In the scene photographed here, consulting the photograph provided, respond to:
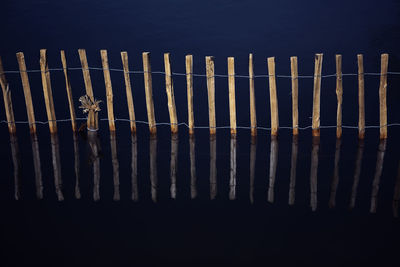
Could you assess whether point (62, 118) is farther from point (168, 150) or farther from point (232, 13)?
point (232, 13)

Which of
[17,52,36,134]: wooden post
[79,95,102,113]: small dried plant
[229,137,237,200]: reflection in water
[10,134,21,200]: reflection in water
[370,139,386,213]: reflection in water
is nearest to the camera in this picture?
[370,139,386,213]: reflection in water

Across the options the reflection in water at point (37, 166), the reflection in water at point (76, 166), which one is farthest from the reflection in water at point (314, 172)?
the reflection in water at point (37, 166)

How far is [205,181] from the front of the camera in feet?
41.8

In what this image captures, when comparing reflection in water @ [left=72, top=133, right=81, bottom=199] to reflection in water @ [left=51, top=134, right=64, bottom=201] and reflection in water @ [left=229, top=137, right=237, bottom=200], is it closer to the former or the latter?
reflection in water @ [left=51, top=134, right=64, bottom=201]

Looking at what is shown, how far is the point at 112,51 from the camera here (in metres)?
20.6

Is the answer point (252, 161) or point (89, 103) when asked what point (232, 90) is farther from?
point (89, 103)

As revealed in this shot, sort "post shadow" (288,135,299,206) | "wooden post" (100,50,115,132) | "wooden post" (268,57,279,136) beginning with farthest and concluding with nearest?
"wooden post" (100,50,115,132) < "wooden post" (268,57,279,136) < "post shadow" (288,135,299,206)

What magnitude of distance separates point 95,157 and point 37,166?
4.53 ft

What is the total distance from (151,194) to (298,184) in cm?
329

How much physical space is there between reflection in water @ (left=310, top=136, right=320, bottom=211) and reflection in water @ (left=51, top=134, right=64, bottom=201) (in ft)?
17.8

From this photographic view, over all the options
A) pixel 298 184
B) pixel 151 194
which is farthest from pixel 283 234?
pixel 151 194

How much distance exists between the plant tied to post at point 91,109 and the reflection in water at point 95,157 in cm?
20

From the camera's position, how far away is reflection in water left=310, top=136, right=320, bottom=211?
1194cm

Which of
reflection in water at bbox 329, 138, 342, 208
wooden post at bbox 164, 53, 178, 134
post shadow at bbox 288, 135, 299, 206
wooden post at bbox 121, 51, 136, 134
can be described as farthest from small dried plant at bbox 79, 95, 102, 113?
reflection in water at bbox 329, 138, 342, 208
